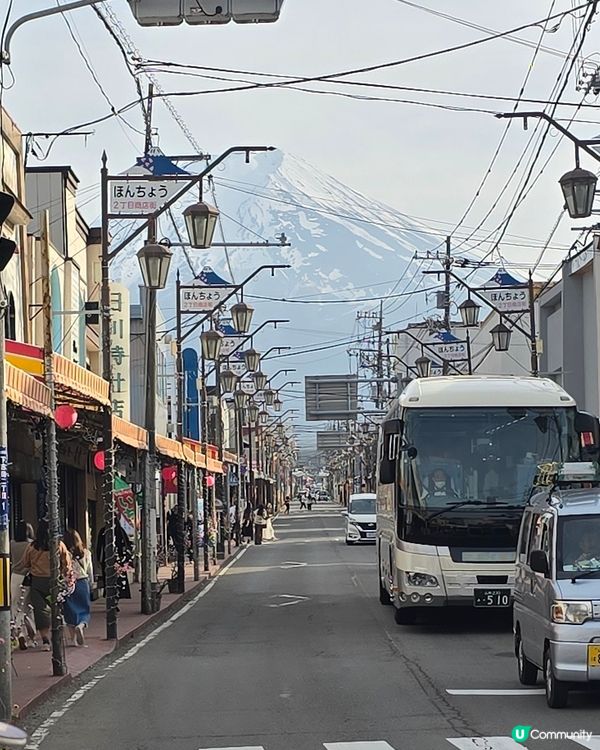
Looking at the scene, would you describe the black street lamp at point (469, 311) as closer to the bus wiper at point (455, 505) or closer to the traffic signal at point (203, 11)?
the bus wiper at point (455, 505)

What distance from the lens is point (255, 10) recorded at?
37.4 ft

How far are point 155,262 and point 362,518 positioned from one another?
119 ft

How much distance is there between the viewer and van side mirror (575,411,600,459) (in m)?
21.0

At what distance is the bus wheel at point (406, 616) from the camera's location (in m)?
22.4

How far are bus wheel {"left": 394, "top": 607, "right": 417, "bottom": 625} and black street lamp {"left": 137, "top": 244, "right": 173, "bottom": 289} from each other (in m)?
6.76

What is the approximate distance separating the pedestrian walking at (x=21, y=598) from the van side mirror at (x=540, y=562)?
28.8ft

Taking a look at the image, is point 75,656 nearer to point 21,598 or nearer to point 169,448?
point 21,598

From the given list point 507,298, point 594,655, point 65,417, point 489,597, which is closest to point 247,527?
point 507,298

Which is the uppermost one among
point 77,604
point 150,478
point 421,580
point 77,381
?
point 77,381

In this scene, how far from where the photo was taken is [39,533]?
1945 centimetres

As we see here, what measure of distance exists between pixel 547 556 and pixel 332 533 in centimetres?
6307

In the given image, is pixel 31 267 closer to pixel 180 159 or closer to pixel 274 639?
→ pixel 180 159

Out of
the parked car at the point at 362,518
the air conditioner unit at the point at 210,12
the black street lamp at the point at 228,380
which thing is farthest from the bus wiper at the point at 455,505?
the parked car at the point at 362,518

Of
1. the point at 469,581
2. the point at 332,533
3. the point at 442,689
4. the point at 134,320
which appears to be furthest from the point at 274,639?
the point at 332,533
